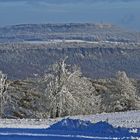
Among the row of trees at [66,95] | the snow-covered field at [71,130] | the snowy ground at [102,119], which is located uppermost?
the snow-covered field at [71,130]

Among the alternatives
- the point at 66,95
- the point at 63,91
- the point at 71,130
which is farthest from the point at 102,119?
the point at 66,95

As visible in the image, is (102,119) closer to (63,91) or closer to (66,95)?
(63,91)

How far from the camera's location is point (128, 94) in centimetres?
6738

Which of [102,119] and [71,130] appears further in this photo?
[102,119]

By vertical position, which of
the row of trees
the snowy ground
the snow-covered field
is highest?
the snow-covered field

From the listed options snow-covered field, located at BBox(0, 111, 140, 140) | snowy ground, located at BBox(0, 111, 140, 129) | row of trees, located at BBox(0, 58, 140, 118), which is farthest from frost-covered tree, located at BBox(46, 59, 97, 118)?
snow-covered field, located at BBox(0, 111, 140, 140)

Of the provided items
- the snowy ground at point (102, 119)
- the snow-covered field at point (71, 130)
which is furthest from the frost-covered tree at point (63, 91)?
the snow-covered field at point (71, 130)

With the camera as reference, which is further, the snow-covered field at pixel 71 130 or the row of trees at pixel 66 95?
the row of trees at pixel 66 95

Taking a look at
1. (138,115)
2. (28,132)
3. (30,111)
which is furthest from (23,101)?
(28,132)

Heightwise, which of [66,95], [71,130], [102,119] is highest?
[71,130]

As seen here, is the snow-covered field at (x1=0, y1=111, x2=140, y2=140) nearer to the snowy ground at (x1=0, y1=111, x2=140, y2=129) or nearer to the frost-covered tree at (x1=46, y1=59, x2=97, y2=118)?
the snowy ground at (x1=0, y1=111, x2=140, y2=129)

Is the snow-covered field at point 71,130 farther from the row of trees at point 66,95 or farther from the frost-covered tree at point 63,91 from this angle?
the frost-covered tree at point 63,91

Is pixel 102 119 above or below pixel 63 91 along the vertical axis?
above

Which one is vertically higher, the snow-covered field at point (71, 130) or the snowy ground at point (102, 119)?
the snow-covered field at point (71, 130)
